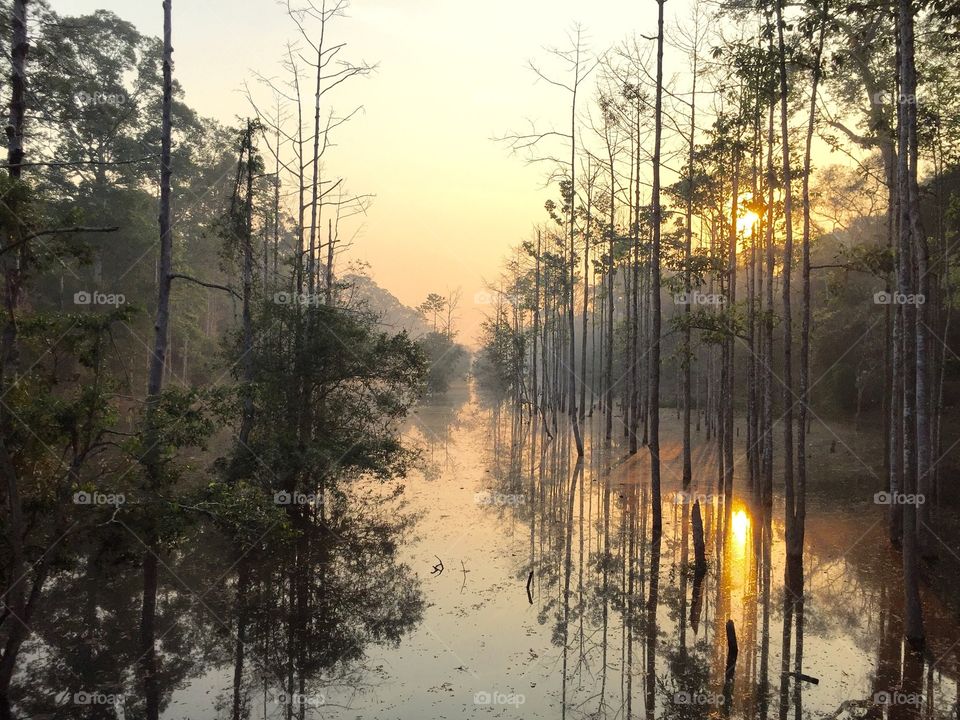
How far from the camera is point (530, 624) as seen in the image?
11.9 metres

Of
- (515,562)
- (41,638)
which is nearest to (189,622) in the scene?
(41,638)

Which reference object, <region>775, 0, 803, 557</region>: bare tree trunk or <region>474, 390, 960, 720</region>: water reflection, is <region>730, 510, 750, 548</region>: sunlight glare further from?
<region>775, 0, 803, 557</region>: bare tree trunk

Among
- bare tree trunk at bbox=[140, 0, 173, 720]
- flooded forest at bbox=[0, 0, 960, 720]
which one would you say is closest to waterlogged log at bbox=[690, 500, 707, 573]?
flooded forest at bbox=[0, 0, 960, 720]

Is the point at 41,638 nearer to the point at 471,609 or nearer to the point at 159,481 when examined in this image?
the point at 159,481

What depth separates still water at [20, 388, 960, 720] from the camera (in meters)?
9.16

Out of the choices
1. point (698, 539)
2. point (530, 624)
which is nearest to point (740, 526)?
point (698, 539)

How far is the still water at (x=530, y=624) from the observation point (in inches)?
360

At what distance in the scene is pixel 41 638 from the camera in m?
10.7


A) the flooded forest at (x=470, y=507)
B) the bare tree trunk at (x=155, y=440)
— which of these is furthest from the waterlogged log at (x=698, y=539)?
the bare tree trunk at (x=155, y=440)

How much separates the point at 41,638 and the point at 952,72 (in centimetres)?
2563

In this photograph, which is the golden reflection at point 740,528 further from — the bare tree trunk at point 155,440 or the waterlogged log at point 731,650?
the bare tree trunk at point 155,440

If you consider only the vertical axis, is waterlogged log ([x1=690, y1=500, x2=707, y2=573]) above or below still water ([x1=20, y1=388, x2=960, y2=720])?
above

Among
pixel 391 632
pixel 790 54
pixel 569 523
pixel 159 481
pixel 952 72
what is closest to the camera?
pixel 159 481

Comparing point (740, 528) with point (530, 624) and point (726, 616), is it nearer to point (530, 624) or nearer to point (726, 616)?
point (726, 616)
